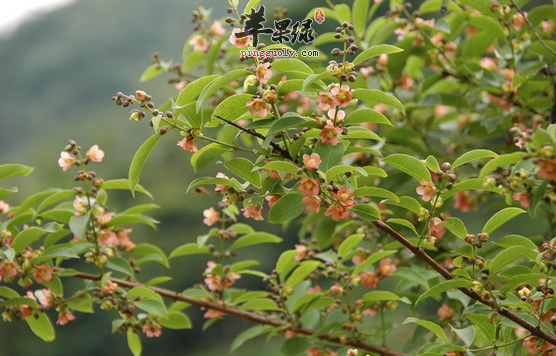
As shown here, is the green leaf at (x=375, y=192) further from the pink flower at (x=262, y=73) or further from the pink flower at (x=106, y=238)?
the pink flower at (x=106, y=238)

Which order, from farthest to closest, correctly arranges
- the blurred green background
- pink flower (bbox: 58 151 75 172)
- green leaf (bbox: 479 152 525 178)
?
the blurred green background → pink flower (bbox: 58 151 75 172) → green leaf (bbox: 479 152 525 178)

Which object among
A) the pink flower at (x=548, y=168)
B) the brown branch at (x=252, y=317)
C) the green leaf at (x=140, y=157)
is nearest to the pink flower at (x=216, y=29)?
the brown branch at (x=252, y=317)

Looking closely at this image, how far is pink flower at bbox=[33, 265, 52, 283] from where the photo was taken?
4.76 ft

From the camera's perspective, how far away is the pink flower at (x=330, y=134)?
3.58 ft

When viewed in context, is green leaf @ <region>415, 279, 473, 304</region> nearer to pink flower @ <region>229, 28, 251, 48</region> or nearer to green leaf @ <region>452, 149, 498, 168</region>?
green leaf @ <region>452, 149, 498, 168</region>

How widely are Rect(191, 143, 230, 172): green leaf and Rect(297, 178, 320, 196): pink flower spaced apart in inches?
6.7

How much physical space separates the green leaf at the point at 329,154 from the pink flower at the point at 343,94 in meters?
0.07

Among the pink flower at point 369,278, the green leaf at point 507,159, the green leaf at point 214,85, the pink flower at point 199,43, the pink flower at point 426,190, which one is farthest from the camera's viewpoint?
the pink flower at point 199,43

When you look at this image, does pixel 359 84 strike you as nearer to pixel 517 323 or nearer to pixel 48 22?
pixel 517 323

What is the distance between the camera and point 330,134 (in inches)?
43.3

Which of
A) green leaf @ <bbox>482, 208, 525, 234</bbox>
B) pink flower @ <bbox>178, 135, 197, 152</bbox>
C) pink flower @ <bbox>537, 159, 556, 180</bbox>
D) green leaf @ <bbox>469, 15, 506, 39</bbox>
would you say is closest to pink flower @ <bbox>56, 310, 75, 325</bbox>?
pink flower @ <bbox>178, 135, 197, 152</bbox>

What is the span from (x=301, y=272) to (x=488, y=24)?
2.77 ft

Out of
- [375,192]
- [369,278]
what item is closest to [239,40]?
[375,192]

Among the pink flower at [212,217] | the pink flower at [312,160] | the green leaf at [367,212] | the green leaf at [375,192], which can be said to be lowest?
the pink flower at [212,217]
